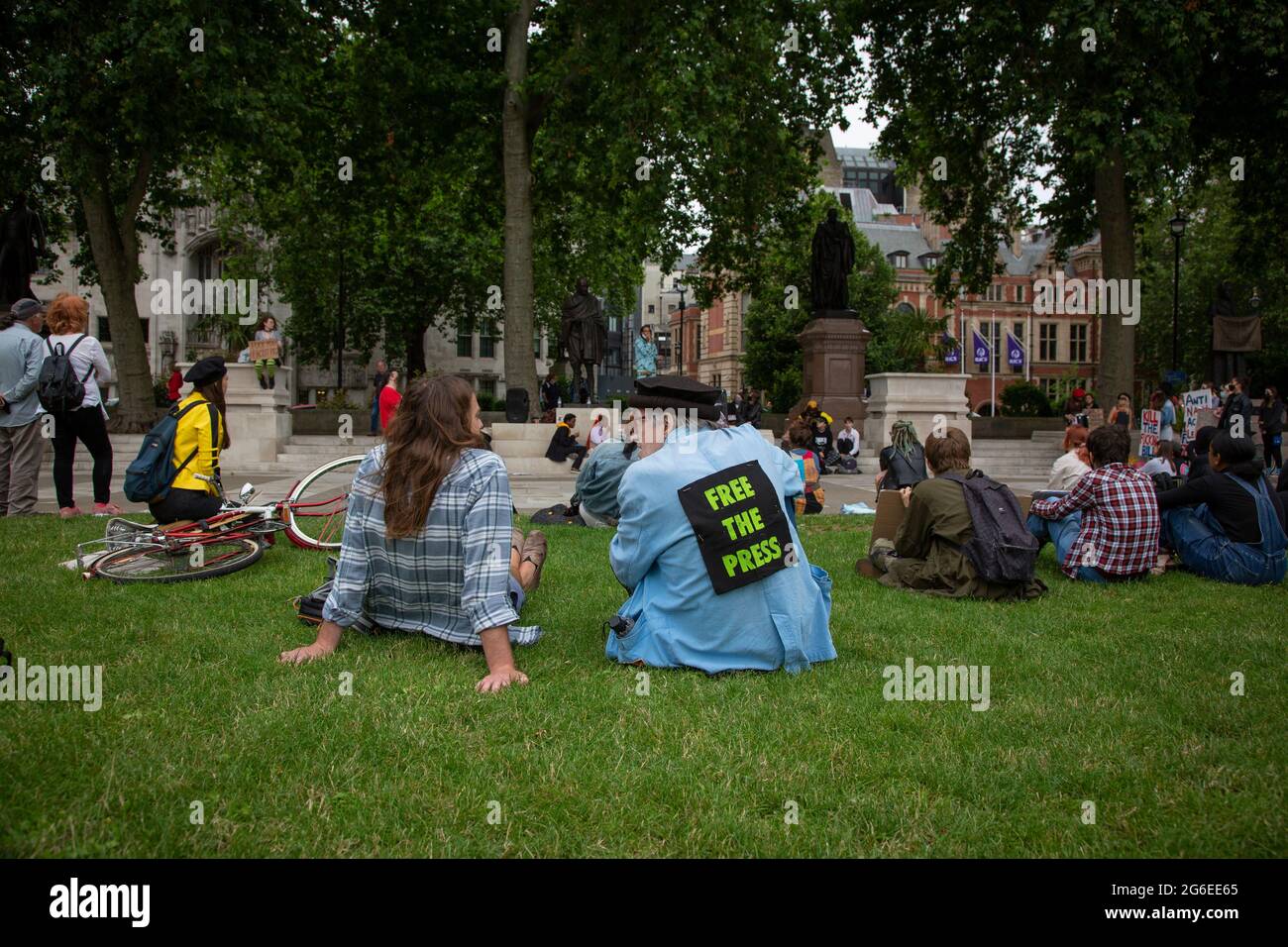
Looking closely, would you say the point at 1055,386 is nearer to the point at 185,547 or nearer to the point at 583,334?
the point at 583,334

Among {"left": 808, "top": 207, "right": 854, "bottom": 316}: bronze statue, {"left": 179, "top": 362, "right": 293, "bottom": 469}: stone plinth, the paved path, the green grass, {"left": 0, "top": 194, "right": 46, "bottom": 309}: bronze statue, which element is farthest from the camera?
{"left": 808, "top": 207, "right": 854, "bottom": 316}: bronze statue

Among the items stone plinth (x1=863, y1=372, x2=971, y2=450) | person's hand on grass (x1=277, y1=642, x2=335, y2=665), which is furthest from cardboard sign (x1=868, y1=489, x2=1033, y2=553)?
stone plinth (x1=863, y1=372, x2=971, y2=450)

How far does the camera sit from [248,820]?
302 cm

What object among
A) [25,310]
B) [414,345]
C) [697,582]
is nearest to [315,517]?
[25,310]

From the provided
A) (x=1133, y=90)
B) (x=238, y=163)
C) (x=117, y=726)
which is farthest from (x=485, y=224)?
(x=117, y=726)

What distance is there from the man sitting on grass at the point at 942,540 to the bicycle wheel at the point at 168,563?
184 inches

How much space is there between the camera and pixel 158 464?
713 centimetres

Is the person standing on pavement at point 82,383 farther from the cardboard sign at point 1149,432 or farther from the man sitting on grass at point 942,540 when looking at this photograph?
the cardboard sign at point 1149,432

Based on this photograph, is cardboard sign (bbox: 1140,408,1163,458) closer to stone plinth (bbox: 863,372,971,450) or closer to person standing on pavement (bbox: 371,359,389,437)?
stone plinth (bbox: 863,372,971,450)

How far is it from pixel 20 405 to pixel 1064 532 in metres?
9.20

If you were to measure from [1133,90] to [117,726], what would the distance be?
21.9 m

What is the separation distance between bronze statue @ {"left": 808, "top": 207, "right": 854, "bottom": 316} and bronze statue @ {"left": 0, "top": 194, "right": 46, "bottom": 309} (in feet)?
56.4

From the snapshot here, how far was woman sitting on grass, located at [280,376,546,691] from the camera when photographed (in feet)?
14.9
